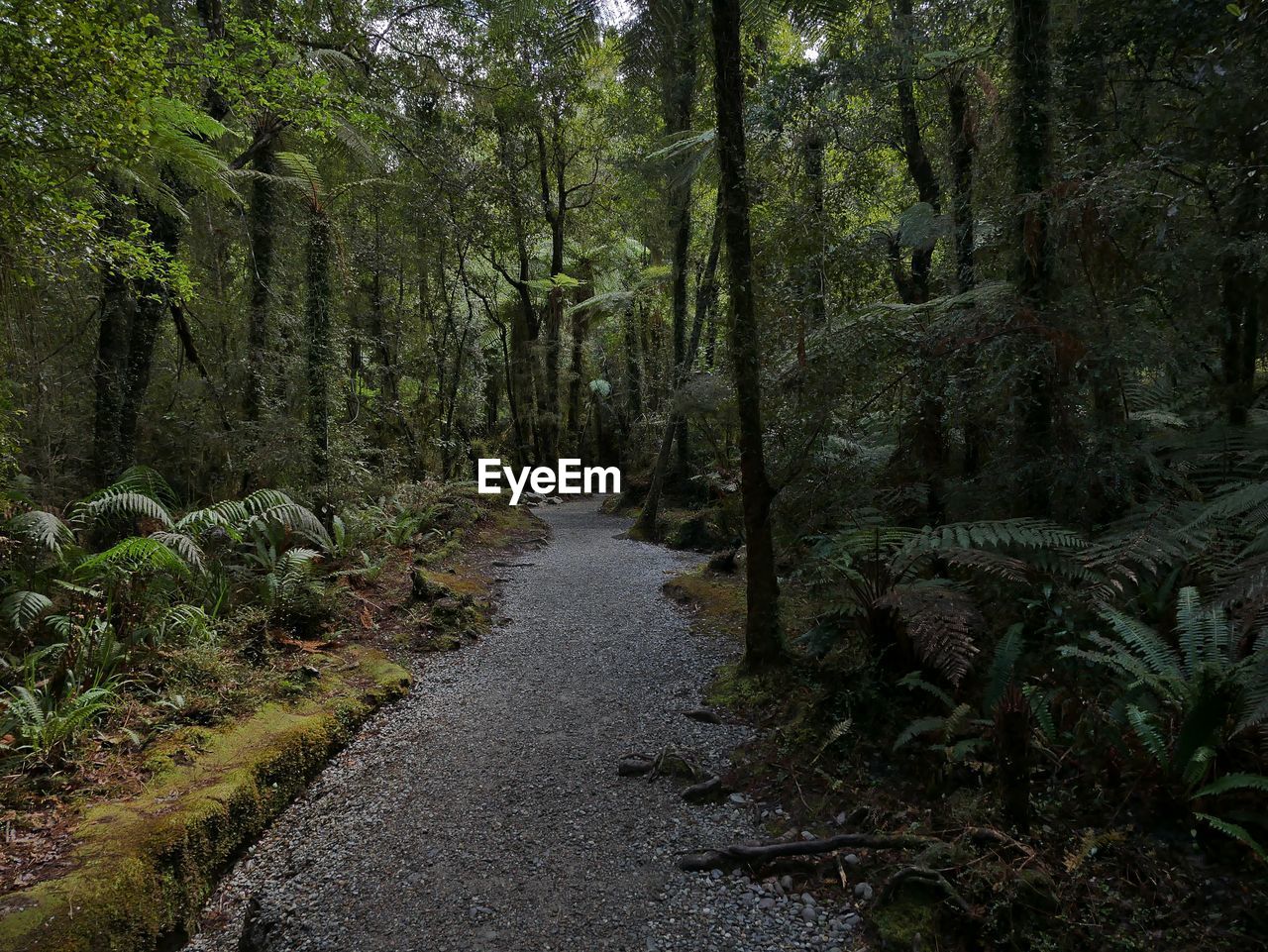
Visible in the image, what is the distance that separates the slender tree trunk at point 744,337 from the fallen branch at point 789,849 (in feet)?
5.29

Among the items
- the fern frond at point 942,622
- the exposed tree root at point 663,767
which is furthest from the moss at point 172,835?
the fern frond at point 942,622

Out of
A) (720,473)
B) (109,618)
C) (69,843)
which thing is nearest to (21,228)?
(109,618)

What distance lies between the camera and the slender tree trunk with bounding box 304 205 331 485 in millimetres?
6523

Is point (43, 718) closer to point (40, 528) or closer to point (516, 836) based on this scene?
point (40, 528)

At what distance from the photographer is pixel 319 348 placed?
258 inches

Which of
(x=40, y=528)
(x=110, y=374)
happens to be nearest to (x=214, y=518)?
(x=40, y=528)

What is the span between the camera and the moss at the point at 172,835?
2.06 meters

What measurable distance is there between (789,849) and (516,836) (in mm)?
1233

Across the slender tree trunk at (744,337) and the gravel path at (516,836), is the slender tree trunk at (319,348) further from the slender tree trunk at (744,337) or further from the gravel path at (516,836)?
the slender tree trunk at (744,337)

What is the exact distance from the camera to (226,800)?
2.78 meters

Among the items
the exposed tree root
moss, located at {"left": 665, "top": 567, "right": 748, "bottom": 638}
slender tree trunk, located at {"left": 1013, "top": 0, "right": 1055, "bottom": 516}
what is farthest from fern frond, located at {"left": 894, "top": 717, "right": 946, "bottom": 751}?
moss, located at {"left": 665, "top": 567, "right": 748, "bottom": 638}

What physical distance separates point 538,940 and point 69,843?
1977 mm

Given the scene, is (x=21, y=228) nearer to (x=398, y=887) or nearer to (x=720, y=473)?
(x=398, y=887)

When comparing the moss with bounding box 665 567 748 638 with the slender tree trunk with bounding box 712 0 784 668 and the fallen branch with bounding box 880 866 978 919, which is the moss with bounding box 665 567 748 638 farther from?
the fallen branch with bounding box 880 866 978 919
